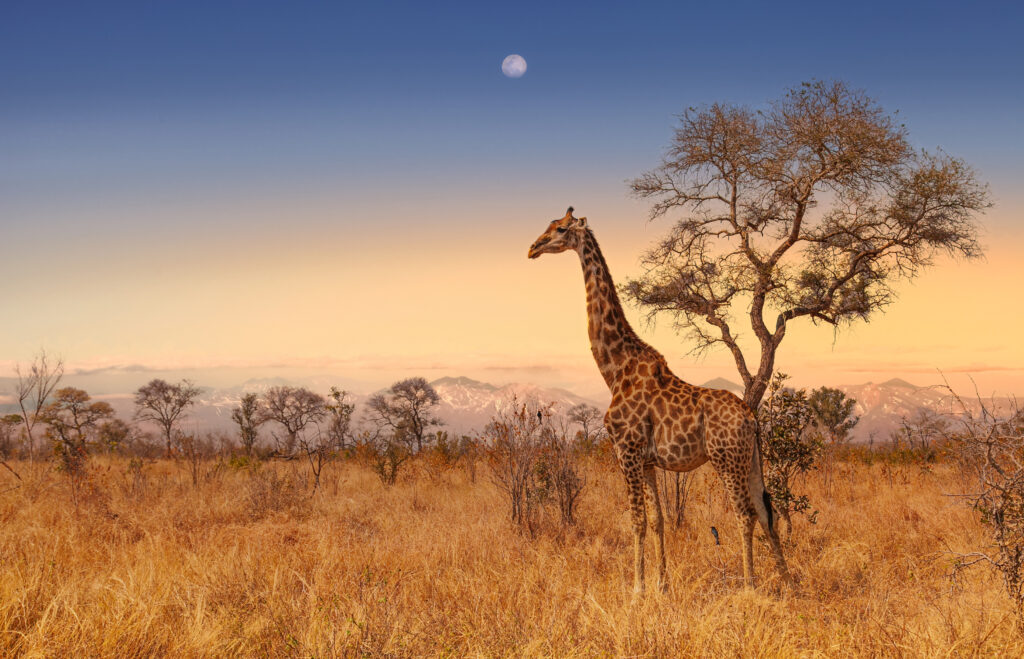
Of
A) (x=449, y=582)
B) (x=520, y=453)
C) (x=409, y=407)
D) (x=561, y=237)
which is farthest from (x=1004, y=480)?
(x=409, y=407)

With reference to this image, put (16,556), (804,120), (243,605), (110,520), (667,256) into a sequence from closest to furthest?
(243,605) < (16,556) < (110,520) < (804,120) < (667,256)

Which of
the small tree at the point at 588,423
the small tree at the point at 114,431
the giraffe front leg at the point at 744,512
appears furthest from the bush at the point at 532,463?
Result: the small tree at the point at 114,431

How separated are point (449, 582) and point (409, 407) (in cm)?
3023

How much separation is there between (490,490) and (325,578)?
604 centimetres

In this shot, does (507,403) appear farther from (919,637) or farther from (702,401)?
(919,637)

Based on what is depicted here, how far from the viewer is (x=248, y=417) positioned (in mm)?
31250

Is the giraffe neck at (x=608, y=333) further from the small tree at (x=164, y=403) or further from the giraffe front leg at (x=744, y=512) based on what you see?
the small tree at (x=164, y=403)

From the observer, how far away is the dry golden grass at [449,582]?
15.8 feet

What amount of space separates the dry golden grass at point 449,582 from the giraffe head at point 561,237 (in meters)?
3.61

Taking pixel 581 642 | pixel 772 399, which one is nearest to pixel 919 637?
pixel 581 642

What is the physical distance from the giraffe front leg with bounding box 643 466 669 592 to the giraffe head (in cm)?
271

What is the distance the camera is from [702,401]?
6508 millimetres

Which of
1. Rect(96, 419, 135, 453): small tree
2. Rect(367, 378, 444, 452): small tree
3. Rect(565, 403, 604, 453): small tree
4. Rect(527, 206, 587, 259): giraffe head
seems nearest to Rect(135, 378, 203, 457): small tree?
Rect(96, 419, 135, 453): small tree

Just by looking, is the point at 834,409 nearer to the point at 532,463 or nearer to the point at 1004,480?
the point at 532,463
